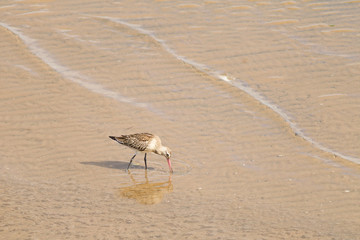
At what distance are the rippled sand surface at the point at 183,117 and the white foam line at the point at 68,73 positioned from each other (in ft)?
0.15

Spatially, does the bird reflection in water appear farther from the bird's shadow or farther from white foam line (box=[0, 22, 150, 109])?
white foam line (box=[0, 22, 150, 109])

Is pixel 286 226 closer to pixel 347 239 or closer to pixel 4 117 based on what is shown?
pixel 347 239

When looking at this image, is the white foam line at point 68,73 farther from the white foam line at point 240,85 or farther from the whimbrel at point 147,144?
the whimbrel at point 147,144

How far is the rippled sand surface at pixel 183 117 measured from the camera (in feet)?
28.5

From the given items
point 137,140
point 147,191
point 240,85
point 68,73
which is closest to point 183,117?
point 240,85

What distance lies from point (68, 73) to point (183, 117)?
3.04 meters

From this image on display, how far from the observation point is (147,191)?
966cm

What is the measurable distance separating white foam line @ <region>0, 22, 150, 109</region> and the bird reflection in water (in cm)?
301

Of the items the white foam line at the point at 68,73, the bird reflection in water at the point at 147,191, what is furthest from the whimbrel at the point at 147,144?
the white foam line at the point at 68,73

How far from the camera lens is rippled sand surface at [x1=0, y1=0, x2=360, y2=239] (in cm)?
867

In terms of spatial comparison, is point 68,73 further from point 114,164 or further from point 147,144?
point 147,144

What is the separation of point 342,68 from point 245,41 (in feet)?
7.92

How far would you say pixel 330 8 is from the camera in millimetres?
17562

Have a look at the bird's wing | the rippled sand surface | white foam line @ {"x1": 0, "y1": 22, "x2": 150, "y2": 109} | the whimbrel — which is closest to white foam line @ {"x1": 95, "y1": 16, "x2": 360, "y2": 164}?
the rippled sand surface
